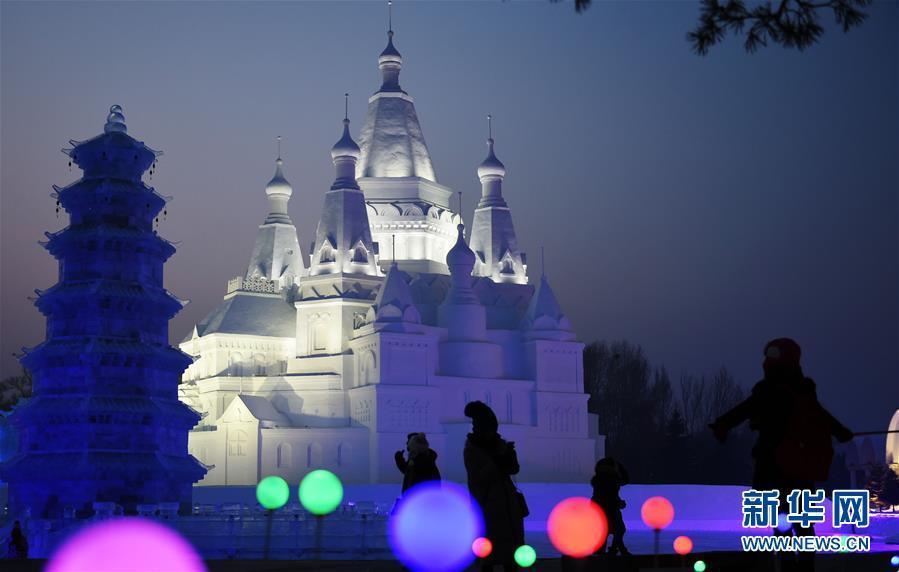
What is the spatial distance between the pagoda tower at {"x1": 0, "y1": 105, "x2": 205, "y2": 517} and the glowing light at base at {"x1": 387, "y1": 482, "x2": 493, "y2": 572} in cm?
2385

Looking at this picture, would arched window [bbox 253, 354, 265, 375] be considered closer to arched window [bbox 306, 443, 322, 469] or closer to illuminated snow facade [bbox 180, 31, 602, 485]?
illuminated snow facade [bbox 180, 31, 602, 485]

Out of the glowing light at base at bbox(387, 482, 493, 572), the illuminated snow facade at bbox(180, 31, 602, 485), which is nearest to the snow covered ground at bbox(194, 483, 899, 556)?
the illuminated snow facade at bbox(180, 31, 602, 485)

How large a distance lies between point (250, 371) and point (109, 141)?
20.3 m

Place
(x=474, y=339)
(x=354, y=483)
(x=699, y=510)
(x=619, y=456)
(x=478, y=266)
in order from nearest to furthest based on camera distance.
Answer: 1. (x=699, y=510)
2. (x=354, y=483)
3. (x=474, y=339)
4. (x=478, y=266)
5. (x=619, y=456)

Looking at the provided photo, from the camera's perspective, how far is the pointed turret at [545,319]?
5750cm

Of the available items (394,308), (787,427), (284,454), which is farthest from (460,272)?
(787,427)

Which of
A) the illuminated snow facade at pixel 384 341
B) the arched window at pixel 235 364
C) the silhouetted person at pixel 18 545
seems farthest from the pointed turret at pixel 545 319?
the silhouetted person at pixel 18 545

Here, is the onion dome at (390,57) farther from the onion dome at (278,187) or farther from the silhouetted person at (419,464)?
the silhouetted person at (419,464)

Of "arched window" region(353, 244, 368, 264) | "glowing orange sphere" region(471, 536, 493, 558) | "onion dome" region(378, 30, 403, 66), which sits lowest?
"glowing orange sphere" region(471, 536, 493, 558)

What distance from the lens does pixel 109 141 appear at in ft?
125

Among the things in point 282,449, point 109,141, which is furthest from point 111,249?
point 282,449

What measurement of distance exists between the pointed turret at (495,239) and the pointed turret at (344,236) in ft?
19.7

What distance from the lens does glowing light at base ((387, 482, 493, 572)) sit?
1181 centimetres

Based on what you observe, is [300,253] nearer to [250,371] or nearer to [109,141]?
[250,371]
